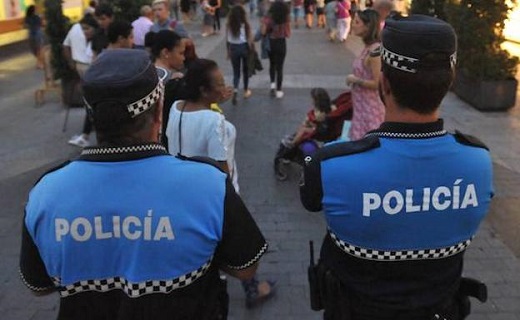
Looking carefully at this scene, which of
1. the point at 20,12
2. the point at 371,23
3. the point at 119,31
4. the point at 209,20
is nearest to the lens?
the point at 371,23

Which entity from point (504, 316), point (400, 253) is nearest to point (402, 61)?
point (400, 253)

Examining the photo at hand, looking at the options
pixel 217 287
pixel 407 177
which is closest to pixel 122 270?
pixel 217 287

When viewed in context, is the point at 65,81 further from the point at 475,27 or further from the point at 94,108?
the point at 94,108

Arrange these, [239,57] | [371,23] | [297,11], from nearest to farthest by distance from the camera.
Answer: [371,23], [239,57], [297,11]

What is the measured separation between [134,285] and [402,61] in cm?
112

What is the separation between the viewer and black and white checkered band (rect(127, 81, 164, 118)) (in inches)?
65.2

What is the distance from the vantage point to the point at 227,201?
68.1 inches

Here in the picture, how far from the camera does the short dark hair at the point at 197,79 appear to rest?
3352mm

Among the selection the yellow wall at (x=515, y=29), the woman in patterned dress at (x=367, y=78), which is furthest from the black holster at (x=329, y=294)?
the yellow wall at (x=515, y=29)

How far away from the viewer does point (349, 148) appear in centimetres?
183

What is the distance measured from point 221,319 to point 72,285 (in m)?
0.54

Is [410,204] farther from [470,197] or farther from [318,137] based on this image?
[318,137]

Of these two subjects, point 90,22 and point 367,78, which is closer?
point 367,78

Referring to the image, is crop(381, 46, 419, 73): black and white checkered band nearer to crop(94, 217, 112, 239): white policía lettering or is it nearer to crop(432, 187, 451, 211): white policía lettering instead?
crop(432, 187, 451, 211): white policía lettering
